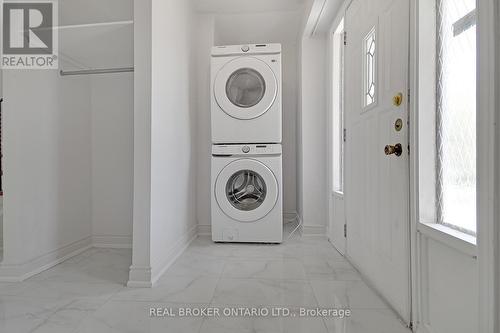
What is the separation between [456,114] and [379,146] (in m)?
0.48

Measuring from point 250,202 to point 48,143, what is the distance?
1675 millimetres

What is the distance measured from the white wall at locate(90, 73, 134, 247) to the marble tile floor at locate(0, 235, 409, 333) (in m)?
0.30

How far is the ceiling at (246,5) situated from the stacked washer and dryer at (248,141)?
488 millimetres

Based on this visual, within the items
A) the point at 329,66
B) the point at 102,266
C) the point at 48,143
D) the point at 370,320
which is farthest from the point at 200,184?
the point at 370,320

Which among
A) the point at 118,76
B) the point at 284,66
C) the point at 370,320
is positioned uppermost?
the point at 284,66

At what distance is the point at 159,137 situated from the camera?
1756 millimetres

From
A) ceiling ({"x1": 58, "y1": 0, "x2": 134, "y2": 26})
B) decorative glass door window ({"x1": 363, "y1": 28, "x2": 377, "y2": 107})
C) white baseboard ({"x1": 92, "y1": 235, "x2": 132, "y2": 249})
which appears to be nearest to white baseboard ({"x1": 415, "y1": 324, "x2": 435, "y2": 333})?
decorative glass door window ({"x1": 363, "y1": 28, "x2": 377, "y2": 107})

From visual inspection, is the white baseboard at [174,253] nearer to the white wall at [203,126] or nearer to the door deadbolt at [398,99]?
the white wall at [203,126]

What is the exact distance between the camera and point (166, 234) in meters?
1.89

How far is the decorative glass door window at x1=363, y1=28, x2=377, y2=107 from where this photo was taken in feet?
5.18

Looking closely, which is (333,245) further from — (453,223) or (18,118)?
(18,118)

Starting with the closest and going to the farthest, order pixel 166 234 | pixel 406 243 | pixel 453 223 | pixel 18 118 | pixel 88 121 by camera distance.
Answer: pixel 453 223 < pixel 406 243 < pixel 18 118 < pixel 166 234 < pixel 88 121

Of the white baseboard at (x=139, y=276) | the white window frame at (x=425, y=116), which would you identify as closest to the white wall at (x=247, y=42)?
the white baseboard at (x=139, y=276)

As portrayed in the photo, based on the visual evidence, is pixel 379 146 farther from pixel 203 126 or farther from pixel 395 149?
pixel 203 126
